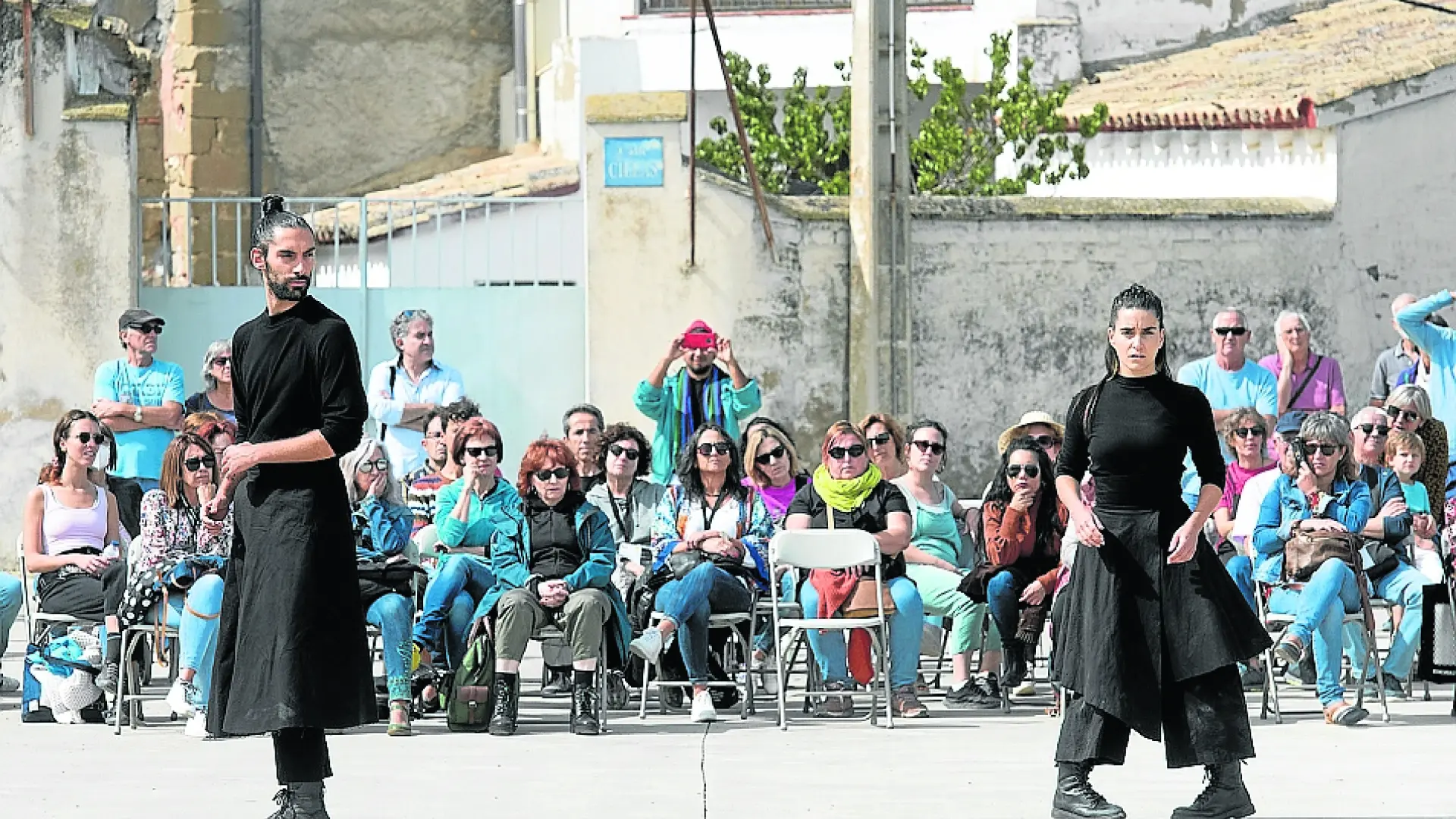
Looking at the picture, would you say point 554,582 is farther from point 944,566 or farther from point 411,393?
point 411,393

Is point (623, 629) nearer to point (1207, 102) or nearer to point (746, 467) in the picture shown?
point (746, 467)

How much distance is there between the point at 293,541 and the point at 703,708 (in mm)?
3898

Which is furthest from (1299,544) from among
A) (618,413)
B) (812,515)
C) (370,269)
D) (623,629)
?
(370,269)

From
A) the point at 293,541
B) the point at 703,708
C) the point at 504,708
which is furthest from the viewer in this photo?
the point at 703,708

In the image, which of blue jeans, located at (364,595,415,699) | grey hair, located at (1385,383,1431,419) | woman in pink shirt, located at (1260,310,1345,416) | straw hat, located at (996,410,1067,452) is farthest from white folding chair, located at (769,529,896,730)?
woman in pink shirt, located at (1260,310,1345,416)

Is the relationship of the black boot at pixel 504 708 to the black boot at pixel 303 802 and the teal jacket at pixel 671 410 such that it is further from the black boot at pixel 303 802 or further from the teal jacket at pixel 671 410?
the black boot at pixel 303 802

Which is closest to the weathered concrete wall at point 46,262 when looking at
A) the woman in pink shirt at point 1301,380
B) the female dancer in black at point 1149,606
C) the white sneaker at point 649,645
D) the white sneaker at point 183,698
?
the white sneaker at point 183,698

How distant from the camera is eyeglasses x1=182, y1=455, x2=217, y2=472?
11.2 meters

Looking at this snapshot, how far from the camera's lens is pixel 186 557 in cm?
1090

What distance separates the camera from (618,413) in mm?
15867

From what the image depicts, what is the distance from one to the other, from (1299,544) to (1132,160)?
1005 centimetres

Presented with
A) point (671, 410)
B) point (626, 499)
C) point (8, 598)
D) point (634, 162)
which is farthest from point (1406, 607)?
point (8, 598)

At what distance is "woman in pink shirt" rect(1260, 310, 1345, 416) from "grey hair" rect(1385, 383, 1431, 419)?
4.76 feet

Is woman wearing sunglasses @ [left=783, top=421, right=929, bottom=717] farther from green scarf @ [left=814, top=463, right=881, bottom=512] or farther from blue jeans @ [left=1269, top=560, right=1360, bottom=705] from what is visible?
blue jeans @ [left=1269, top=560, right=1360, bottom=705]
